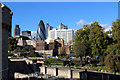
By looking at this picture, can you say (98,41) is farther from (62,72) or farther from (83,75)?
(83,75)

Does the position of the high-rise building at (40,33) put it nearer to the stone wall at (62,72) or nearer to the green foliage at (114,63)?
the stone wall at (62,72)

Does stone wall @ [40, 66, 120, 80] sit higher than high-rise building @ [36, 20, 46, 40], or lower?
lower

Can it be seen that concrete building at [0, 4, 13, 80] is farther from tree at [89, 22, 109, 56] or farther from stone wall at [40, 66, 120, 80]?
tree at [89, 22, 109, 56]

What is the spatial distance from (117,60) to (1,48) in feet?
54.6

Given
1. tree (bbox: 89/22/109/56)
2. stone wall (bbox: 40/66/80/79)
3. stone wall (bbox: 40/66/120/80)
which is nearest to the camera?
stone wall (bbox: 40/66/120/80)

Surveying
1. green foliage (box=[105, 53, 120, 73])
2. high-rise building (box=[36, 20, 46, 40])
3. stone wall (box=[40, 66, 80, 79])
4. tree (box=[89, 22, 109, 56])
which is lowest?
stone wall (box=[40, 66, 80, 79])

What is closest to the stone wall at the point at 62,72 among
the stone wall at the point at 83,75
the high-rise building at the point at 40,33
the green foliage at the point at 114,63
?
the stone wall at the point at 83,75

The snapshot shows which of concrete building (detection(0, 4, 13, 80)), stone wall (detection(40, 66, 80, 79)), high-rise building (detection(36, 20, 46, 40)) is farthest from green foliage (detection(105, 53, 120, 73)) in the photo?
high-rise building (detection(36, 20, 46, 40))

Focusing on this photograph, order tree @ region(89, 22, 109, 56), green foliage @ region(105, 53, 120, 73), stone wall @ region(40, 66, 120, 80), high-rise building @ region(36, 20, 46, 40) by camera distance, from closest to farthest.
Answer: stone wall @ region(40, 66, 120, 80), green foliage @ region(105, 53, 120, 73), tree @ region(89, 22, 109, 56), high-rise building @ region(36, 20, 46, 40)

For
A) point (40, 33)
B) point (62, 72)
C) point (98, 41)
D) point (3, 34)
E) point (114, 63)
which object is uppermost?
point (40, 33)

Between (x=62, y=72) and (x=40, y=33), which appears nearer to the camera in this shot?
(x=62, y=72)

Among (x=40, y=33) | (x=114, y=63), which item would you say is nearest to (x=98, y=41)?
(x=114, y=63)

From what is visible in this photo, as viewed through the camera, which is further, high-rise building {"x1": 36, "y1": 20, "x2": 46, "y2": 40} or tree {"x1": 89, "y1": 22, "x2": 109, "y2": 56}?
high-rise building {"x1": 36, "y1": 20, "x2": 46, "y2": 40}

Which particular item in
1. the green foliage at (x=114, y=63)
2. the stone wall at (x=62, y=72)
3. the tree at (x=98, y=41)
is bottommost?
the stone wall at (x=62, y=72)
